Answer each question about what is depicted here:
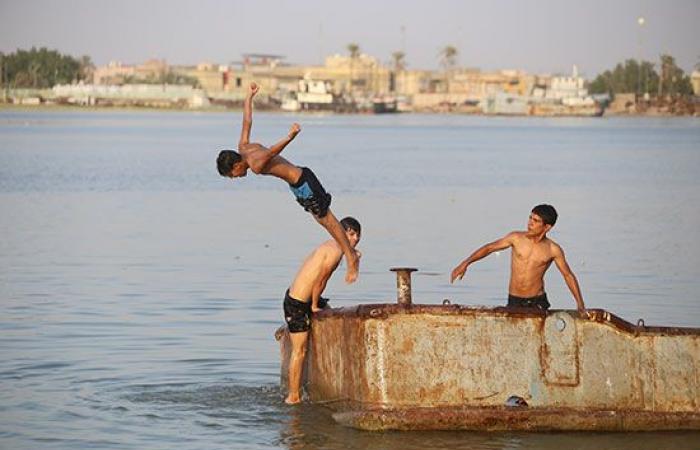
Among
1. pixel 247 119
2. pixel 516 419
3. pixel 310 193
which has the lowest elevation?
pixel 516 419

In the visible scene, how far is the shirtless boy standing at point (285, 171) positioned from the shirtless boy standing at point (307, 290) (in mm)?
137

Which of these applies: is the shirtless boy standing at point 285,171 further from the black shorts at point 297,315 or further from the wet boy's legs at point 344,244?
the black shorts at point 297,315

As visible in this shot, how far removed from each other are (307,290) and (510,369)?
171 centimetres

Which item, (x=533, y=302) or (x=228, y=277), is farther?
(x=228, y=277)

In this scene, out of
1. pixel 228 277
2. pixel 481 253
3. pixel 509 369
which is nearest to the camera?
pixel 509 369

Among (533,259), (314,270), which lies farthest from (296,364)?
(533,259)

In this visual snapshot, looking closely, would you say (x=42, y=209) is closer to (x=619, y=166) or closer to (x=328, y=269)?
(x=328, y=269)

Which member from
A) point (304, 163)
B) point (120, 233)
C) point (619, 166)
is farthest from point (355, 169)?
point (120, 233)

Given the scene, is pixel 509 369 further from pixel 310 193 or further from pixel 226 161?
pixel 226 161

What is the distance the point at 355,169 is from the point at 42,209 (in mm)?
22999

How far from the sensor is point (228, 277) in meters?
23.0

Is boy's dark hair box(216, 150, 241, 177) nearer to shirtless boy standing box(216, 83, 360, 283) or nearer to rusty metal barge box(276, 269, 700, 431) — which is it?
shirtless boy standing box(216, 83, 360, 283)

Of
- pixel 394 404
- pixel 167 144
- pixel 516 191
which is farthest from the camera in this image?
pixel 167 144

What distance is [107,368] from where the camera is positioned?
51.4 feet
